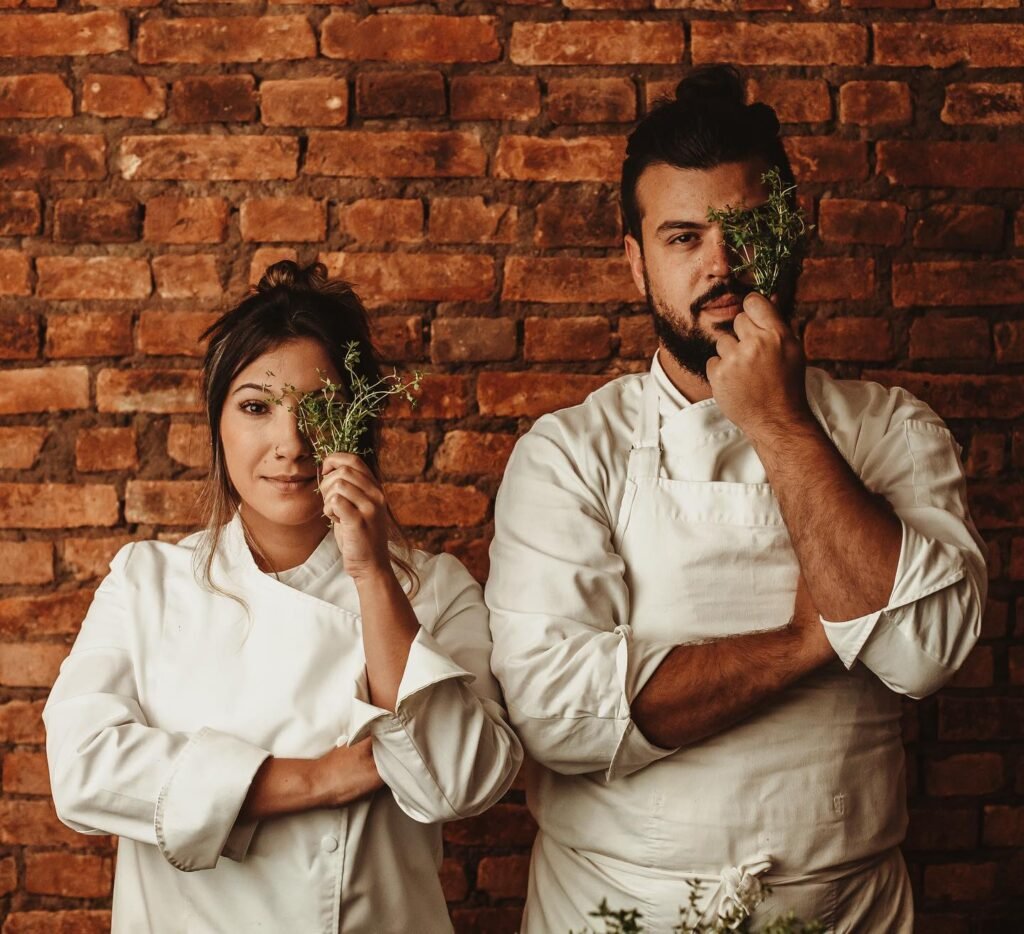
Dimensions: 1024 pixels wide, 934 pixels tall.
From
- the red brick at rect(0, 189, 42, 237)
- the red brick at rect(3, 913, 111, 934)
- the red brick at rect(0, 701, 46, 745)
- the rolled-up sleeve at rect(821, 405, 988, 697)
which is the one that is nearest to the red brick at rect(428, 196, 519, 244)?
the red brick at rect(0, 189, 42, 237)

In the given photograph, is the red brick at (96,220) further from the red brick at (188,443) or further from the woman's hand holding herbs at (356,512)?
the woman's hand holding herbs at (356,512)

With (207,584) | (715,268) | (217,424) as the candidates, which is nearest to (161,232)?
(217,424)

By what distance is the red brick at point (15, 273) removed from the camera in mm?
2223

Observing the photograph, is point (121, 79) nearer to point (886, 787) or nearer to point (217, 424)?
point (217, 424)

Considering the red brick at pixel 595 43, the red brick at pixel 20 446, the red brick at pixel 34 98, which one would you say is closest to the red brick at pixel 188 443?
the red brick at pixel 20 446

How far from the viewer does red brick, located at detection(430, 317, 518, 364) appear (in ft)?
7.35

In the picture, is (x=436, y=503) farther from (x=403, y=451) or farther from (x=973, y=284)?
(x=973, y=284)

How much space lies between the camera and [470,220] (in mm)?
2232

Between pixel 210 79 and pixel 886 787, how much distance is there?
1844 millimetres

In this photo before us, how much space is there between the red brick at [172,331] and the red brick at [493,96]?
678 mm

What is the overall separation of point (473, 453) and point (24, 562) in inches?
37.6

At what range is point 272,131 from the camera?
2.22 metres

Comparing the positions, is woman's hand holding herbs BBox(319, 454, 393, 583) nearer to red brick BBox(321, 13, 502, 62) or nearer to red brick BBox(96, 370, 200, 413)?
red brick BBox(96, 370, 200, 413)

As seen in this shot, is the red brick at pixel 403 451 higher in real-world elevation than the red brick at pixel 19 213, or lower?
lower
